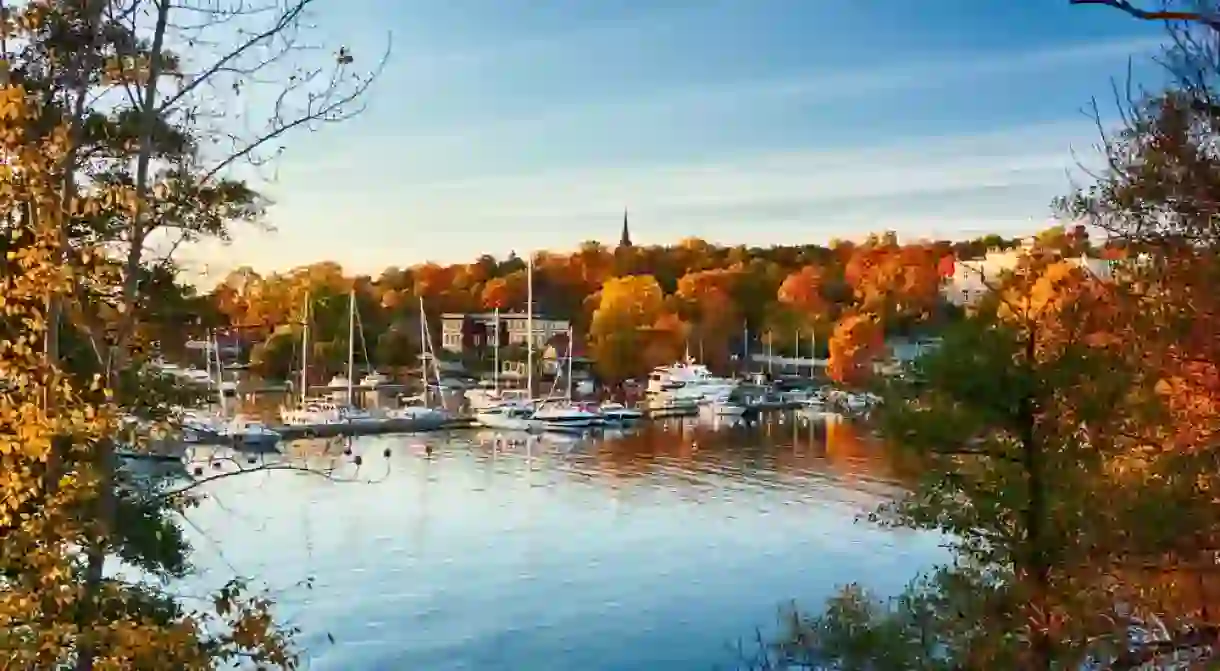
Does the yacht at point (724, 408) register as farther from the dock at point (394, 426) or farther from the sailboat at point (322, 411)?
the sailboat at point (322, 411)

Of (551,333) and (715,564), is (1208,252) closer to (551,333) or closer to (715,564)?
(715,564)

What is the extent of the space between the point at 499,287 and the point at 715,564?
41981 mm

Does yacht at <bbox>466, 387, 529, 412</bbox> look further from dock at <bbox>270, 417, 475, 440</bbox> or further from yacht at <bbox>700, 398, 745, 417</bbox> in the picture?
yacht at <bbox>700, 398, 745, 417</bbox>

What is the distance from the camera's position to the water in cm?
1288

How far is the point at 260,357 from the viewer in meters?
35.9

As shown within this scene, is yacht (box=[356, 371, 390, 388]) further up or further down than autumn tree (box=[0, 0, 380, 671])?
further down

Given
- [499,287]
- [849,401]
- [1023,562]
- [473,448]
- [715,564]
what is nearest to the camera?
[1023,562]

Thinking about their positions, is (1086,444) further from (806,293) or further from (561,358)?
(806,293)

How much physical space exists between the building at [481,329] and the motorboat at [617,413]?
49.7 feet

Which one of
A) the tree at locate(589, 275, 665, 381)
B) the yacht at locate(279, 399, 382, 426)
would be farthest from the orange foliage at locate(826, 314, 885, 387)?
the yacht at locate(279, 399, 382, 426)

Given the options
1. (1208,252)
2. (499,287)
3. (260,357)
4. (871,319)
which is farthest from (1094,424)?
(499,287)

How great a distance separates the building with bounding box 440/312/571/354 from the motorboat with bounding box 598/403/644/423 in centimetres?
1516

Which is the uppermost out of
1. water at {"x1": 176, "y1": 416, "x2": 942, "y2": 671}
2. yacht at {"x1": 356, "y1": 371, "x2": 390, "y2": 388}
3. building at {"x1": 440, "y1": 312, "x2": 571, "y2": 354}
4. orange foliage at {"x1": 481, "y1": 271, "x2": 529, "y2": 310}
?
orange foliage at {"x1": 481, "y1": 271, "x2": 529, "y2": 310}

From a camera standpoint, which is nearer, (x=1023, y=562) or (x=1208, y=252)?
(x=1208, y=252)
